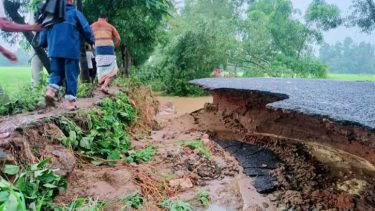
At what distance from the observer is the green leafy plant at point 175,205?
3.24 m

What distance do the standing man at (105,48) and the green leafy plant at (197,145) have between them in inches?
64.5

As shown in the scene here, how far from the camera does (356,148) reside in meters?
3.75

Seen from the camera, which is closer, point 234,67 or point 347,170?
point 347,170

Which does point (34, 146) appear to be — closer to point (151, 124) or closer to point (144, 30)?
point (151, 124)

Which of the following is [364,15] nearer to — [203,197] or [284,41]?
[284,41]

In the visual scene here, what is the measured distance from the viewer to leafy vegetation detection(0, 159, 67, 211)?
86.1 inches

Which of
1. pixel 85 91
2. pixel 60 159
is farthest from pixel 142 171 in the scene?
pixel 85 91

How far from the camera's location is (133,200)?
3061 millimetres

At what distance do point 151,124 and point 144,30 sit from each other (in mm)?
3447

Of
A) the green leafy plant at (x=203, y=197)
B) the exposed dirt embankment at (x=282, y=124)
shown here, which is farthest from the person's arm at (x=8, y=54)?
the exposed dirt embankment at (x=282, y=124)

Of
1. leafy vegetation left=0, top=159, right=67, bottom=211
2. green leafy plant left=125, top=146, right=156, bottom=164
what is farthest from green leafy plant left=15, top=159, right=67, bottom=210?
green leafy plant left=125, top=146, right=156, bottom=164

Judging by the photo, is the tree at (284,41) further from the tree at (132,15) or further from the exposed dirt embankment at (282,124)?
the exposed dirt embankment at (282,124)

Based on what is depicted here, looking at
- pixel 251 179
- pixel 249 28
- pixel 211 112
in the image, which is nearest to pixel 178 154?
pixel 251 179

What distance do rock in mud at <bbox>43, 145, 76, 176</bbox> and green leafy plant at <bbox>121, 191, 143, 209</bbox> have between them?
54cm
